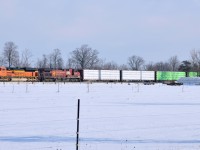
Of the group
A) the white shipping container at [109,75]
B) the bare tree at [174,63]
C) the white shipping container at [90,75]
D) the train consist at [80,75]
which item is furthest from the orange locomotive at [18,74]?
the bare tree at [174,63]

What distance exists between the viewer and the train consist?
83.9 m

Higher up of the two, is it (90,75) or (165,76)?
(90,75)

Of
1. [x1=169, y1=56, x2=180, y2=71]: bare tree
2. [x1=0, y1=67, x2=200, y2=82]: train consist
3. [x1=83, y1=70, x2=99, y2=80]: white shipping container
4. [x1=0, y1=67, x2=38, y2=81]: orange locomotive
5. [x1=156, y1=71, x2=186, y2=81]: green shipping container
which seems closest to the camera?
[x1=0, y1=67, x2=38, y2=81]: orange locomotive

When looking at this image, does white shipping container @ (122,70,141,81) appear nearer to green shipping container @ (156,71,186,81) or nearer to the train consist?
the train consist

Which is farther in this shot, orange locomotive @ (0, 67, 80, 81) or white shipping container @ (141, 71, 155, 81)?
white shipping container @ (141, 71, 155, 81)

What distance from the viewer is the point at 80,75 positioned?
3824 inches

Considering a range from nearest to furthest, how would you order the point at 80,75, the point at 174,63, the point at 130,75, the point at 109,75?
the point at 80,75, the point at 109,75, the point at 130,75, the point at 174,63

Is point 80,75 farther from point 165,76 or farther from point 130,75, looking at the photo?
point 165,76

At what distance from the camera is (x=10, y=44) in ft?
421

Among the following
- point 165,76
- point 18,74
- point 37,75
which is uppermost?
point 18,74

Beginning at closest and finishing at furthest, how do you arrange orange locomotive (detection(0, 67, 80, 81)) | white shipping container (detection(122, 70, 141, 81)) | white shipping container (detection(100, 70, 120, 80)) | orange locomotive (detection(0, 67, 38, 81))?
orange locomotive (detection(0, 67, 38, 81)), orange locomotive (detection(0, 67, 80, 81)), white shipping container (detection(100, 70, 120, 80)), white shipping container (detection(122, 70, 141, 81))

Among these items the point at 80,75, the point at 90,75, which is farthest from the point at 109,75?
the point at 80,75

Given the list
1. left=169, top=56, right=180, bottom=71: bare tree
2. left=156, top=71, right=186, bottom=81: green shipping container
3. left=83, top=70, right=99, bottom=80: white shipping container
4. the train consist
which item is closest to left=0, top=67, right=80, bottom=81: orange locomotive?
the train consist

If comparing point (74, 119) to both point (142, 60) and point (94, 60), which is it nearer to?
point (94, 60)
